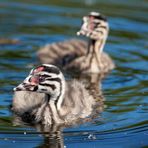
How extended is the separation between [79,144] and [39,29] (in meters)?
7.65

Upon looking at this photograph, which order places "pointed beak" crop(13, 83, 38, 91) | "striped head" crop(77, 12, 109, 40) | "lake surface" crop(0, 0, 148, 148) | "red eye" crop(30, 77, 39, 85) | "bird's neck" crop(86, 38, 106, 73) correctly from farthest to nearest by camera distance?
"bird's neck" crop(86, 38, 106, 73) → "striped head" crop(77, 12, 109, 40) → "red eye" crop(30, 77, 39, 85) → "pointed beak" crop(13, 83, 38, 91) → "lake surface" crop(0, 0, 148, 148)

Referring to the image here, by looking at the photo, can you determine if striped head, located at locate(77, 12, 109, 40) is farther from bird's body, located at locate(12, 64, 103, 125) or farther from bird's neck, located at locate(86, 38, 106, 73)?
bird's body, located at locate(12, 64, 103, 125)

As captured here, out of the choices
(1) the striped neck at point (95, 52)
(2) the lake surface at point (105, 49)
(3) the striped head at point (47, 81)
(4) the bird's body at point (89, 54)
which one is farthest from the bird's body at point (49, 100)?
(1) the striped neck at point (95, 52)

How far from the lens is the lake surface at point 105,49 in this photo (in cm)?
1030

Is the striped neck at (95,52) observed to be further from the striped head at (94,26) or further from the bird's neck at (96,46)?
the striped head at (94,26)

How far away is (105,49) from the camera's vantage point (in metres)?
16.2

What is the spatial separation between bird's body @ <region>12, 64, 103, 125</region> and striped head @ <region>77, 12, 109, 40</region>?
2.82 metres

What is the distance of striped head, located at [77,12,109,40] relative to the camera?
14.7 m

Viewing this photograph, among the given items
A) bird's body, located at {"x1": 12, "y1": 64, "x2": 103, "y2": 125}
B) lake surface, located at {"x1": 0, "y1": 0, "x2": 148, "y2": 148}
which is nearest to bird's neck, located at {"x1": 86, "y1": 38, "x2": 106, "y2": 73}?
lake surface, located at {"x1": 0, "y1": 0, "x2": 148, "y2": 148}

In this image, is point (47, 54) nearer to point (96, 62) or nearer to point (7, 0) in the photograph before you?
point (96, 62)

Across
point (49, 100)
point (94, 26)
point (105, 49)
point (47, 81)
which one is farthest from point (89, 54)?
point (47, 81)

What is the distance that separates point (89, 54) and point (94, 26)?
575mm

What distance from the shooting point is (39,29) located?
17.4 meters

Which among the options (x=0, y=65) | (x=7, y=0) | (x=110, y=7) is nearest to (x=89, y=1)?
(x=110, y=7)
